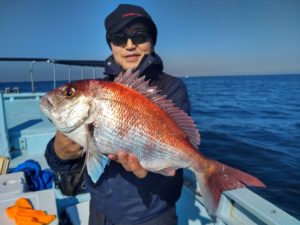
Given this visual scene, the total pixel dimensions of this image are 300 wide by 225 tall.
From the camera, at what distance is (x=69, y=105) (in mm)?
1871

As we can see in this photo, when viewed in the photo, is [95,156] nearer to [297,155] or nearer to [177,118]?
[177,118]

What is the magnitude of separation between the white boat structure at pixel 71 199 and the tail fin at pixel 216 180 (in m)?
0.82

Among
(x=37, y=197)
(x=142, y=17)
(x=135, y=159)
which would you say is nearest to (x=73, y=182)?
(x=37, y=197)

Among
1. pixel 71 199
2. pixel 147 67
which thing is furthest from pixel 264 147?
pixel 147 67

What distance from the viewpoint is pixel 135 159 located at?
1.85 m

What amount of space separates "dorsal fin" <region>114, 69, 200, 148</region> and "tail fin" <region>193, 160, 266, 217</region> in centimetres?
24

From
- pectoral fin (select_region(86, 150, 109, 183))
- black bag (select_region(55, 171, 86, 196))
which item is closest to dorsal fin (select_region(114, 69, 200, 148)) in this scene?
pectoral fin (select_region(86, 150, 109, 183))

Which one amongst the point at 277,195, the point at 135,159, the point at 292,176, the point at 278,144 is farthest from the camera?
the point at 278,144

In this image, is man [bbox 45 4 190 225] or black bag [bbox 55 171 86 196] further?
black bag [bbox 55 171 86 196]

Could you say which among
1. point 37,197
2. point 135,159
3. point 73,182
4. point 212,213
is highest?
point 135,159

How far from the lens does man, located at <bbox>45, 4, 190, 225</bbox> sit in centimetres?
207

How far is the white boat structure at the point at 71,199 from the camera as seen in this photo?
2521 mm

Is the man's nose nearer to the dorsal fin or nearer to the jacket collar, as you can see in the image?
the jacket collar

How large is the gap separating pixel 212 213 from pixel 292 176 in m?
7.79
